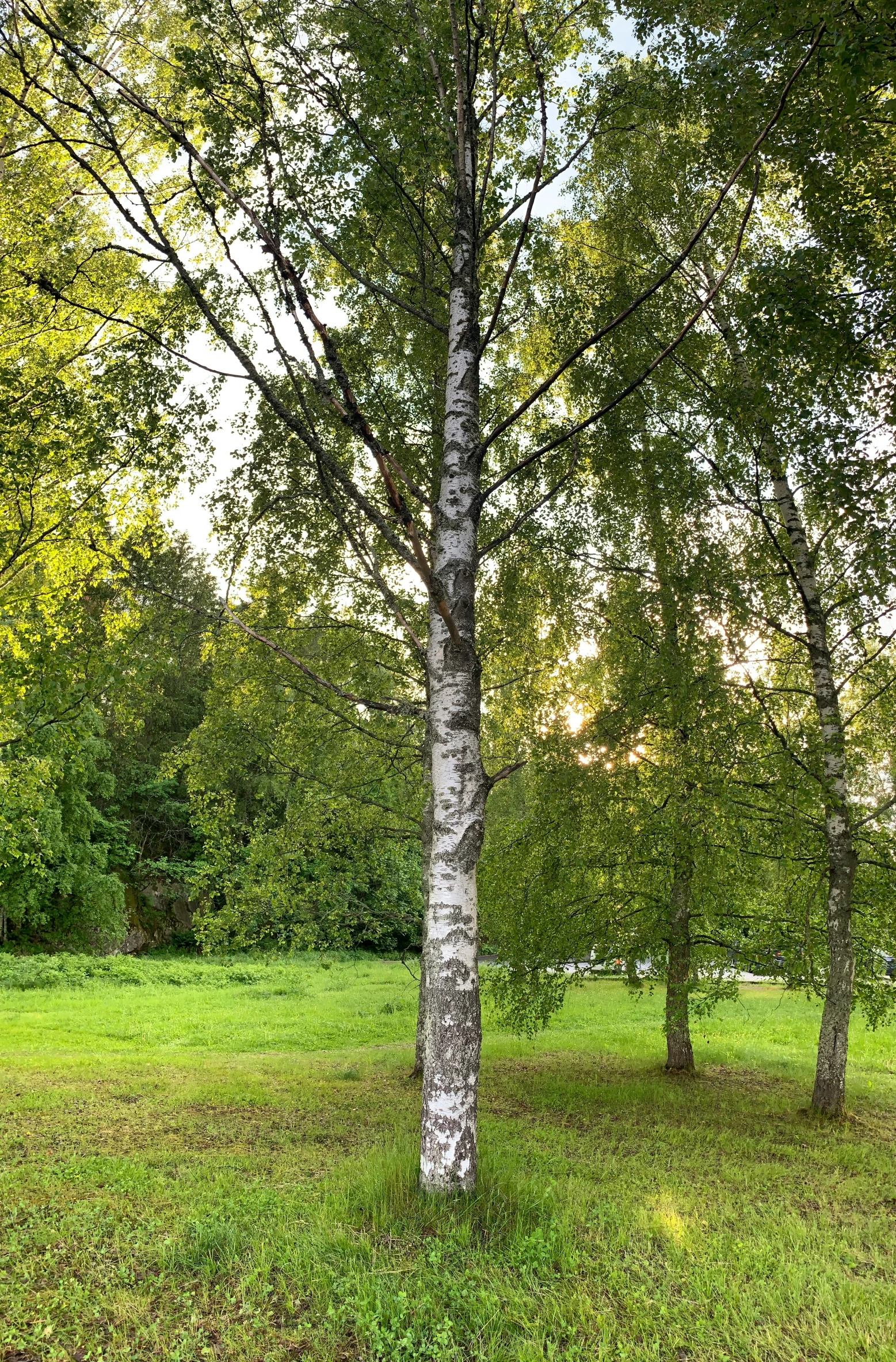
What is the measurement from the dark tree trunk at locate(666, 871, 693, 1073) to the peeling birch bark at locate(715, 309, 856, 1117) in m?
1.58

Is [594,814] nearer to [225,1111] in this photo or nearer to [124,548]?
[225,1111]

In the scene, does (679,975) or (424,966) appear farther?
(679,975)

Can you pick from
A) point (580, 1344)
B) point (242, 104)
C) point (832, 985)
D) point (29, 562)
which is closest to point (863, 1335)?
point (580, 1344)

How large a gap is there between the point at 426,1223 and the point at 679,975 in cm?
660

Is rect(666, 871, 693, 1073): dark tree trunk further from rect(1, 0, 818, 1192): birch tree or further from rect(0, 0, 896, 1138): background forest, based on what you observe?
rect(1, 0, 818, 1192): birch tree

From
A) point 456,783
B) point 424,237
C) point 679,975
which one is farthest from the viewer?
point 679,975

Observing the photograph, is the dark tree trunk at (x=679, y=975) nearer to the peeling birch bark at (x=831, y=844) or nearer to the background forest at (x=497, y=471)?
the background forest at (x=497, y=471)

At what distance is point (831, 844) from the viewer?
26.5ft

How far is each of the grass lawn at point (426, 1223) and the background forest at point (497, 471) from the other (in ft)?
3.99

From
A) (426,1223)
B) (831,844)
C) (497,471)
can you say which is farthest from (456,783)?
(497,471)

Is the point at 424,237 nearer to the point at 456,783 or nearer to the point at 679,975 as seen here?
the point at 456,783

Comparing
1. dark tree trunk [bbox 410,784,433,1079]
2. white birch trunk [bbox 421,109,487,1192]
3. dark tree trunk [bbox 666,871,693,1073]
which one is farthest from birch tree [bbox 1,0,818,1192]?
dark tree trunk [bbox 666,871,693,1073]

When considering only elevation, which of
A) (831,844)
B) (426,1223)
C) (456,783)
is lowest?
(426,1223)

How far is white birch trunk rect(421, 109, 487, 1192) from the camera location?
4383 millimetres
